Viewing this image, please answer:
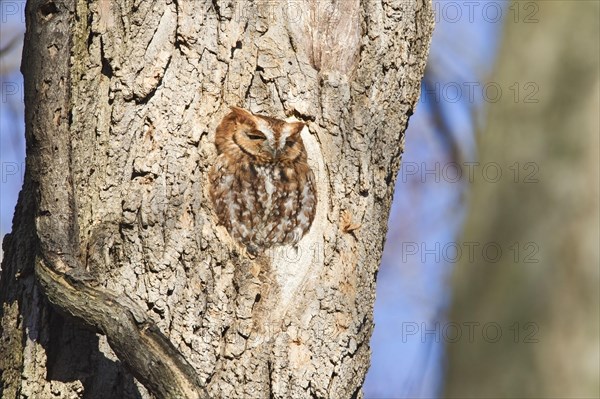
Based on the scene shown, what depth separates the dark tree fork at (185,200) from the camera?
9.95ft

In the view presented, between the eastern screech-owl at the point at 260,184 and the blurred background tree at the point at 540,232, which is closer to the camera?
the blurred background tree at the point at 540,232

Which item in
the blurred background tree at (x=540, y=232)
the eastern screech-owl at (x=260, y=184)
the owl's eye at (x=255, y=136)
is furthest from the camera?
the owl's eye at (x=255, y=136)

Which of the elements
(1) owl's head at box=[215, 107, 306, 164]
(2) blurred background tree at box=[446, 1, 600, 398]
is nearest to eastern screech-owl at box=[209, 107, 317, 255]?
(1) owl's head at box=[215, 107, 306, 164]

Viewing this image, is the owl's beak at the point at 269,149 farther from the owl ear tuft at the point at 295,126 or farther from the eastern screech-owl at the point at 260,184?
the owl ear tuft at the point at 295,126

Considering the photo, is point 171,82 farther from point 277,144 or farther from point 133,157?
point 277,144

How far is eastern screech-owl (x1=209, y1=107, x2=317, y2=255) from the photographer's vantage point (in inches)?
127

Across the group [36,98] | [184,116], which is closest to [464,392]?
[184,116]

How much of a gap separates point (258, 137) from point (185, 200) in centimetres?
51

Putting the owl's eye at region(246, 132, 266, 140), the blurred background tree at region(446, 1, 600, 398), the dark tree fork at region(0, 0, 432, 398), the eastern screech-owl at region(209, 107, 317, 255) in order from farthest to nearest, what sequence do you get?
the owl's eye at region(246, 132, 266, 140) < the eastern screech-owl at region(209, 107, 317, 255) < the dark tree fork at region(0, 0, 432, 398) < the blurred background tree at region(446, 1, 600, 398)

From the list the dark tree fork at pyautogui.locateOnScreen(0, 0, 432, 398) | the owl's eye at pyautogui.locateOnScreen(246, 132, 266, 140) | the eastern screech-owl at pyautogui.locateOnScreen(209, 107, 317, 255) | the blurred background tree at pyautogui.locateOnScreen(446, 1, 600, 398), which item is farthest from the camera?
the owl's eye at pyautogui.locateOnScreen(246, 132, 266, 140)

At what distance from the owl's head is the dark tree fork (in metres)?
0.04

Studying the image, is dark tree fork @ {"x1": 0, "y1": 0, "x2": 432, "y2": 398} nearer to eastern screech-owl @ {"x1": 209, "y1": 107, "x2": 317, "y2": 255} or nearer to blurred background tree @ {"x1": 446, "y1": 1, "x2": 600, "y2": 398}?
eastern screech-owl @ {"x1": 209, "y1": 107, "x2": 317, "y2": 255}

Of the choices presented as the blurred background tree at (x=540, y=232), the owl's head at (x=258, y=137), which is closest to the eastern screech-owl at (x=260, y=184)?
the owl's head at (x=258, y=137)

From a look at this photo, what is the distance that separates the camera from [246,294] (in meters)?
3.11
